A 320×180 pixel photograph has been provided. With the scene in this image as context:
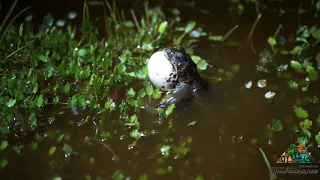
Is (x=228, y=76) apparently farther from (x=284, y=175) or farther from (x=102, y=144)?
(x=102, y=144)

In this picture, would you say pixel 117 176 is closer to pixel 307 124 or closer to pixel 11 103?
pixel 11 103

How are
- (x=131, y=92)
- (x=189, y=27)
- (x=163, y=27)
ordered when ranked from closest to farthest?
1. (x=131, y=92)
2. (x=163, y=27)
3. (x=189, y=27)

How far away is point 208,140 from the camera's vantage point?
7.26 ft

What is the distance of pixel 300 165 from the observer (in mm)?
2111

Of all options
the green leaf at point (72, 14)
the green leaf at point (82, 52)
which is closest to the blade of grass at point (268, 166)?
the green leaf at point (82, 52)

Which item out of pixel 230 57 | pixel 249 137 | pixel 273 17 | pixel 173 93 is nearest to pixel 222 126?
pixel 249 137

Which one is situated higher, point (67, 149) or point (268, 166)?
point (67, 149)

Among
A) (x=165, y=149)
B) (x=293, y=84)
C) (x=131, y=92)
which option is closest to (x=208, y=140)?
(x=165, y=149)

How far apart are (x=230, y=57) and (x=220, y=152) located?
75 cm

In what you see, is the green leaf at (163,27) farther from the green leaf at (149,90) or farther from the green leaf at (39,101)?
the green leaf at (39,101)

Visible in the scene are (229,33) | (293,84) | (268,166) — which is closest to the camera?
(268,166)

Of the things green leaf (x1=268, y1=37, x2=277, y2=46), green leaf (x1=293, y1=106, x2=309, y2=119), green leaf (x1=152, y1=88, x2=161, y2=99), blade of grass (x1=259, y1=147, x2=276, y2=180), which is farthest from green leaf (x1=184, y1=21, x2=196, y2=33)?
blade of grass (x1=259, y1=147, x2=276, y2=180)

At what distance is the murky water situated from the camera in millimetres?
2043

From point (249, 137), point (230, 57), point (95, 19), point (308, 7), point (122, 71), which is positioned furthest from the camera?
point (308, 7)
